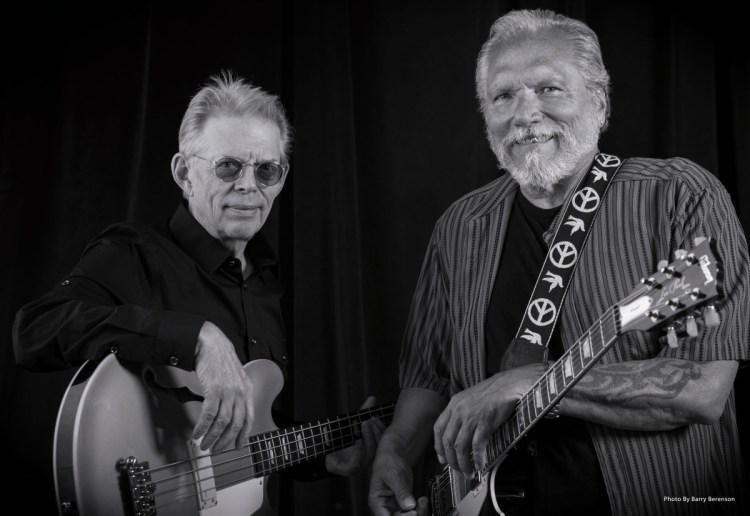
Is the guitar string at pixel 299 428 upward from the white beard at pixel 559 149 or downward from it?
downward

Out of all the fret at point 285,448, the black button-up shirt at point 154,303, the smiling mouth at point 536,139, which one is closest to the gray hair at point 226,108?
the black button-up shirt at point 154,303

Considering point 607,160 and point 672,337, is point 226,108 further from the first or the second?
point 672,337

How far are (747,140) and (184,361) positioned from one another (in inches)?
76.1

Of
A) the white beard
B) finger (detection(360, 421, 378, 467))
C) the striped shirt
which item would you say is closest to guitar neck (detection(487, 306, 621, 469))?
the striped shirt

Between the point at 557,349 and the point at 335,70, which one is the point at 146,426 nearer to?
the point at 557,349

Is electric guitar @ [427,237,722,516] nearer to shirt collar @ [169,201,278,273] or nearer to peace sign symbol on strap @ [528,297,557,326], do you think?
peace sign symbol on strap @ [528,297,557,326]

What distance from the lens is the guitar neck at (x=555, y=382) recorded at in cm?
159

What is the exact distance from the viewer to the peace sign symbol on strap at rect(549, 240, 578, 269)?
2043 mm

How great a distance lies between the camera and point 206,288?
2.20 metres

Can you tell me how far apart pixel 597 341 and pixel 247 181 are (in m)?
1.11

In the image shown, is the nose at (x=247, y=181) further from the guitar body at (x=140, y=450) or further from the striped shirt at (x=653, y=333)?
the striped shirt at (x=653, y=333)

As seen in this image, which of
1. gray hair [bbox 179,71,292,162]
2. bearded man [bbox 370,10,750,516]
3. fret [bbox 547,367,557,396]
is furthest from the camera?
gray hair [bbox 179,71,292,162]

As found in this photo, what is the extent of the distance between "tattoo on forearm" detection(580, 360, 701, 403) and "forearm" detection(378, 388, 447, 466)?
0.61m

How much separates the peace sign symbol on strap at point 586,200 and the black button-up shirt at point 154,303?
37.0 inches
